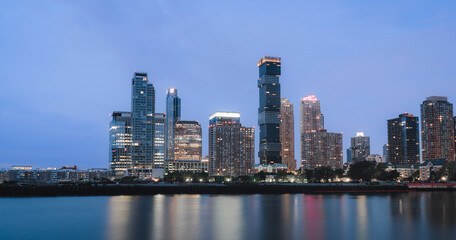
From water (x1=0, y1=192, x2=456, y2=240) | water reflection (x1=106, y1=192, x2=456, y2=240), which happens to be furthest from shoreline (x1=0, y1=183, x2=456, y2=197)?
water reflection (x1=106, y1=192, x2=456, y2=240)

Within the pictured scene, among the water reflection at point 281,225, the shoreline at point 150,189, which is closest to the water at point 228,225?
the water reflection at point 281,225

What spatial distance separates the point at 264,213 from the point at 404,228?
101 feet

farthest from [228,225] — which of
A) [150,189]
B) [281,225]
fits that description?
[150,189]

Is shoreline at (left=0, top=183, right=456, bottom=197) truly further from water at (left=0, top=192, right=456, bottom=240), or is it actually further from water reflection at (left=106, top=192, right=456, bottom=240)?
water reflection at (left=106, top=192, right=456, bottom=240)

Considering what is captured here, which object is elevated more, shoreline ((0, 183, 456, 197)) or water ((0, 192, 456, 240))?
water ((0, 192, 456, 240))

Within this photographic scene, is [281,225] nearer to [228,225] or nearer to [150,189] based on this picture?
[228,225]

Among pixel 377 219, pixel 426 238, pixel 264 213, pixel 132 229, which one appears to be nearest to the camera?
pixel 426 238

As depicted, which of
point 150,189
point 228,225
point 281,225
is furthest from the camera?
point 150,189

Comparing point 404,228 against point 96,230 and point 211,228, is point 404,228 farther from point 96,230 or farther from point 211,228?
point 96,230

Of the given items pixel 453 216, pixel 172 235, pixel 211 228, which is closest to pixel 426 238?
pixel 453 216

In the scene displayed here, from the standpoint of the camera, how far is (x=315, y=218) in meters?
79.4

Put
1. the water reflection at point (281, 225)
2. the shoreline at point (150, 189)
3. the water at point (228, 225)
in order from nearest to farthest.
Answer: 1. the water reflection at point (281, 225)
2. the water at point (228, 225)
3. the shoreline at point (150, 189)

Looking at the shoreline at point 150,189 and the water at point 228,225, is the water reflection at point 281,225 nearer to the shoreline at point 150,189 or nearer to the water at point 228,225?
the water at point 228,225

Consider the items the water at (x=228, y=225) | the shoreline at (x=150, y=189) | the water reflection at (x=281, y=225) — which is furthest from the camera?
the shoreline at (x=150, y=189)
